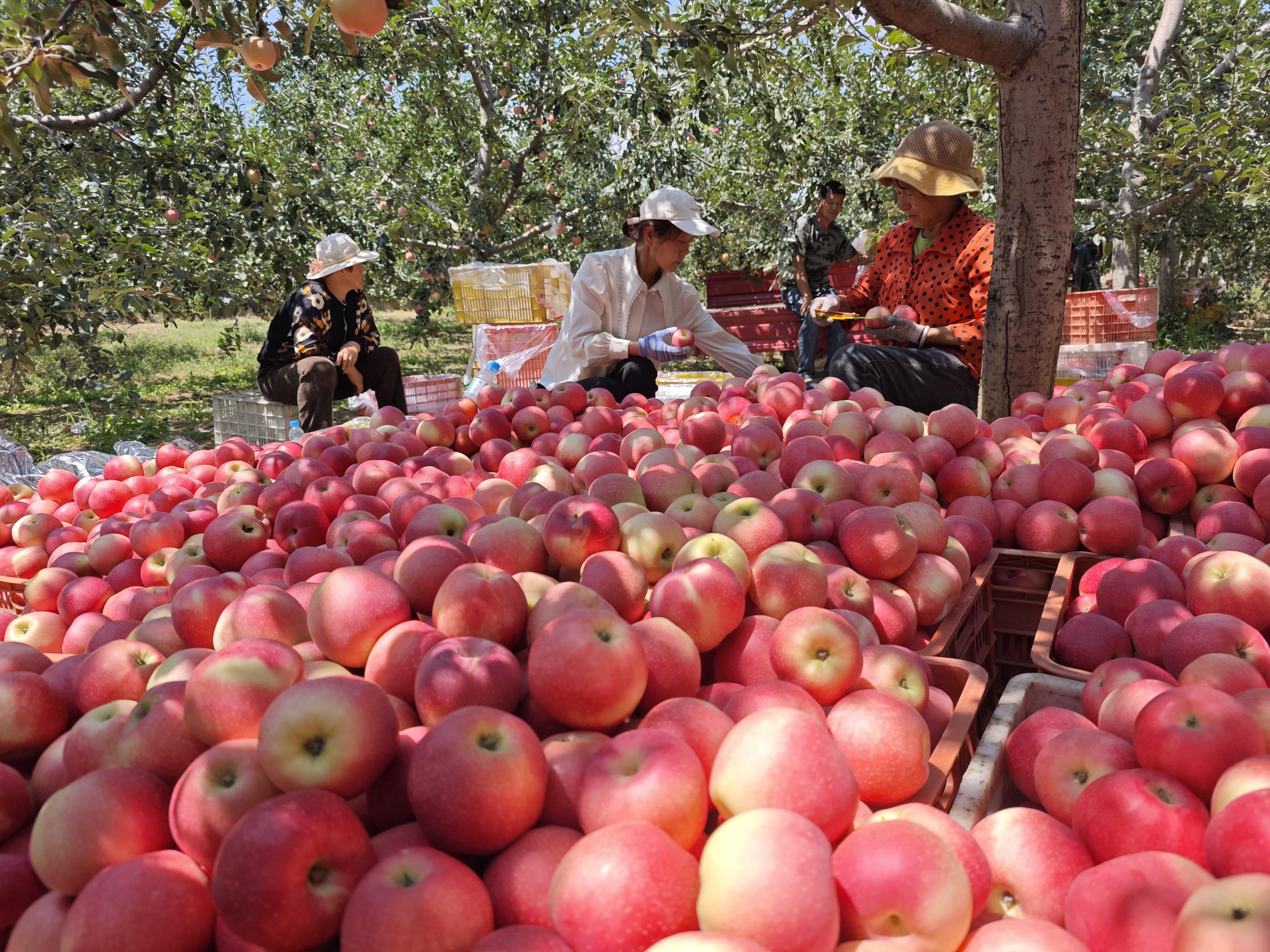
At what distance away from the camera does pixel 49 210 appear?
19.7 ft

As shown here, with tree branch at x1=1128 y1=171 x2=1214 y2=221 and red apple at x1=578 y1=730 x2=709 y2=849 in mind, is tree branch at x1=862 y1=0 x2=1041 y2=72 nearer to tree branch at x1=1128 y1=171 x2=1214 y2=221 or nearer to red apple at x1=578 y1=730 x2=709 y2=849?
red apple at x1=578 y1=730 x2=709 y2=849

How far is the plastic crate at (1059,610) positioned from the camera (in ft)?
5.82

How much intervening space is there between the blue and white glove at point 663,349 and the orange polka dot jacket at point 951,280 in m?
0.93

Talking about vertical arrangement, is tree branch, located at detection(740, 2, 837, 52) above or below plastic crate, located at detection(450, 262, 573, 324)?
above

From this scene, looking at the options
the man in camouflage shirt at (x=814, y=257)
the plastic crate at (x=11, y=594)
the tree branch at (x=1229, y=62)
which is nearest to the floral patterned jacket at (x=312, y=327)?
the plastic crate at (x=11, y=594)

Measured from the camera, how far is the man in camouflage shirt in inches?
311

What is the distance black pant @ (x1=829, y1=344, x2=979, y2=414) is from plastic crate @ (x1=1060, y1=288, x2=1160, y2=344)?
5.09m

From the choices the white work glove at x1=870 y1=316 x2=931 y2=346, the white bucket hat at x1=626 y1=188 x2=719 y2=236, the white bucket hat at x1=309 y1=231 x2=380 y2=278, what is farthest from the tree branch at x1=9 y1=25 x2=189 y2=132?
the white work glove at x1=870 y1=316 x2=931 y2=346

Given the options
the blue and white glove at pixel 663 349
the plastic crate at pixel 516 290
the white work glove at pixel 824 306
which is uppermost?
the plastic crate at pixel 516 290

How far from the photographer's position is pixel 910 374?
13.3 feet

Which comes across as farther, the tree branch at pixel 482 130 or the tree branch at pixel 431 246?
the tree branch at pixel 431 246

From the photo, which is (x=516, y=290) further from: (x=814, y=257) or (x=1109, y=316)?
(x=1109, y=316)

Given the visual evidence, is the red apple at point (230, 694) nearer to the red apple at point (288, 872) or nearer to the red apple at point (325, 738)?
the red apple at point (325, 738)

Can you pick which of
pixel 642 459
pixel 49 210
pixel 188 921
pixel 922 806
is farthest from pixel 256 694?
pixel 49 210
